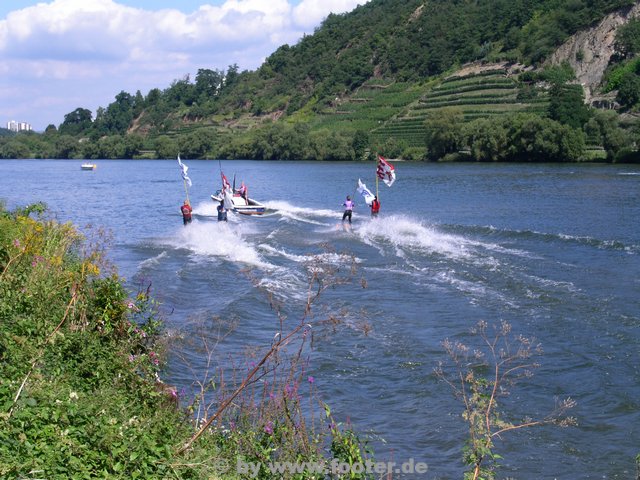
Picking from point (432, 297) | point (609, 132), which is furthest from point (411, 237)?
point (609, 132)

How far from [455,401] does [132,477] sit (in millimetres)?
7323

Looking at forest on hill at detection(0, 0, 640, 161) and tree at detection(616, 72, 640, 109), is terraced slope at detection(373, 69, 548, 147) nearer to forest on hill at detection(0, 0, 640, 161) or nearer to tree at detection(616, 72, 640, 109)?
forest on hill at detection(0, 0, 640, 161)

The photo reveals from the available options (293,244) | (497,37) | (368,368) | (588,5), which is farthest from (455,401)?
(497,37)

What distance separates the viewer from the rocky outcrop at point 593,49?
12088cm

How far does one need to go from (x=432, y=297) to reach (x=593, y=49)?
118107mm

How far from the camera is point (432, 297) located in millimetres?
20797

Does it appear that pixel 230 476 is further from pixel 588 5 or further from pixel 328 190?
pixel 588 5

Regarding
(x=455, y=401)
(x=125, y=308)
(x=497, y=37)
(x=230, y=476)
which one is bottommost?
(x=455, y=401)

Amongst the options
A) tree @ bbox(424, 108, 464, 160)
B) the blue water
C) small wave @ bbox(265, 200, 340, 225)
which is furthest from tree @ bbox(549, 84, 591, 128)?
small wave @ bbox(265, 200, 340, 225)

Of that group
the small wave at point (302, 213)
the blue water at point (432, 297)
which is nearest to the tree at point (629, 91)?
the blue water at point (432, 297)

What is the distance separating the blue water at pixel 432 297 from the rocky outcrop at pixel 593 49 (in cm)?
7605

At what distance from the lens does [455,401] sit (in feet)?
41.3

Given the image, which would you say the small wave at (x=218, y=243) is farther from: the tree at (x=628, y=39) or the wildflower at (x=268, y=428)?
the tree at (x=628, y=39)

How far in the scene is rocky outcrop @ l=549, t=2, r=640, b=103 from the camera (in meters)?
121
